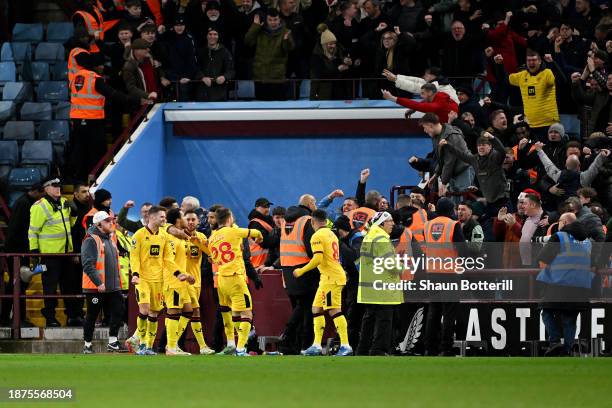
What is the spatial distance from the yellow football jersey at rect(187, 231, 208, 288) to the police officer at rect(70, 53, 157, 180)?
6.13 metres

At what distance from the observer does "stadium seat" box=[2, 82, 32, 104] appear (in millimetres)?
28817

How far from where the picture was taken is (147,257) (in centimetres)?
2106

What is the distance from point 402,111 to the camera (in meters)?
28.1

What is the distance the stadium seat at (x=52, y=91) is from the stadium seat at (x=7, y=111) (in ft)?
2.08

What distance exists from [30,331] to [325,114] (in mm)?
7914

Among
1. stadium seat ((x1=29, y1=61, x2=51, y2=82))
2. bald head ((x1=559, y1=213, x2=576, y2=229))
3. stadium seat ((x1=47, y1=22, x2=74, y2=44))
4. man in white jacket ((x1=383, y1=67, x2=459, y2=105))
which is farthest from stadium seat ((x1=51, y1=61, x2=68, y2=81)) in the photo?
bald head ((x1=559, y1=213, x2=576, y2=229))

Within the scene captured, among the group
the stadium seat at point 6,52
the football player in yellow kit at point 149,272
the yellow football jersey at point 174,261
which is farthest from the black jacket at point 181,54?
the yellow football jersey at point 174,261

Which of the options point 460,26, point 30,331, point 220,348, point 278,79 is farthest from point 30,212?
point 460,26

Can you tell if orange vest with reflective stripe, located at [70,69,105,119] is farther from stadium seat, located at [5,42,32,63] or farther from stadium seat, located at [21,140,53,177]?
stadium seat, located at [5,42,32,63]

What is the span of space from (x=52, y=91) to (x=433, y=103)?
842cm

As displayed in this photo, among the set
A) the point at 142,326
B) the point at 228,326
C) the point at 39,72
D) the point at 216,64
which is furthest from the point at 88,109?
the point at 228,326

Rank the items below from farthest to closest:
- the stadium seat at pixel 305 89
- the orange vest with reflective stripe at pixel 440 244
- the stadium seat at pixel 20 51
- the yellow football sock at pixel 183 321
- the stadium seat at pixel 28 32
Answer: the stadium seat at pixel 28 32 < the stadium seat at pixel 20 51 < the stadium seat at pixel 305 89 < the yellow football sock at pixel 183 321 < the orange vest with reflective stripe at pixel 440 244

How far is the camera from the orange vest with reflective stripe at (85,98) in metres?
26.3

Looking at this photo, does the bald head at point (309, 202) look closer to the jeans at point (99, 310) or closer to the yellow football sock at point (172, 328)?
the yellow football sock at point (172, 328)
